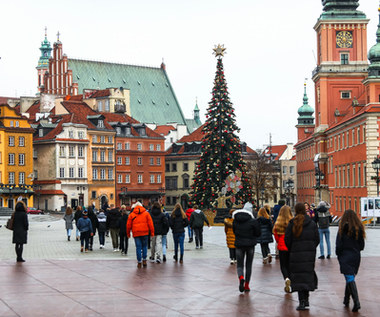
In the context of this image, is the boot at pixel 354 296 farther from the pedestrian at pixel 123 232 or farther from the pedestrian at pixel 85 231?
Result: the pedestrian at pixel 85 231

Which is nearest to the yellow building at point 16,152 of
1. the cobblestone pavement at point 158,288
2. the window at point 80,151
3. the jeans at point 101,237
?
the window at point 80,151

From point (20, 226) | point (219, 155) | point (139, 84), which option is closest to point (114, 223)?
point (20, 226)

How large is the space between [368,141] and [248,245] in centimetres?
5843

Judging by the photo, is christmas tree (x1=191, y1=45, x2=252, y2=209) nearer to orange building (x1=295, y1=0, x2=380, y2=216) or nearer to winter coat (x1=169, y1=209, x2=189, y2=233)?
orange building (x1=295, y1=0, x2=380, y2=216)

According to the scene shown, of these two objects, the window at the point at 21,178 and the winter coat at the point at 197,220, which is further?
the window at the point at 21,178

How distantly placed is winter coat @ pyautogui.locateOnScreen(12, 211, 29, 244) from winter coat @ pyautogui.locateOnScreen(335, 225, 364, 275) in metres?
12.1

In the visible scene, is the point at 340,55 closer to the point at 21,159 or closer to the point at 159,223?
the point at 21,159

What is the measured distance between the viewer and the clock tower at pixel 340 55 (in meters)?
93.6

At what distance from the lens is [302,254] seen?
14.5 metres

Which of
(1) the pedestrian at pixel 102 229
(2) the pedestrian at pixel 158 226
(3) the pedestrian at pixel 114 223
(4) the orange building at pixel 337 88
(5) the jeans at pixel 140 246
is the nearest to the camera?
(5) the jeans at pixel 140 246

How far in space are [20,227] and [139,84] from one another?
387 feet

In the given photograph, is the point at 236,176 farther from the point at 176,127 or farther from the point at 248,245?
the point at 176,127

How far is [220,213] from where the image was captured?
55500 mm

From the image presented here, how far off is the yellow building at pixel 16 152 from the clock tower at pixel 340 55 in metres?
35.6
